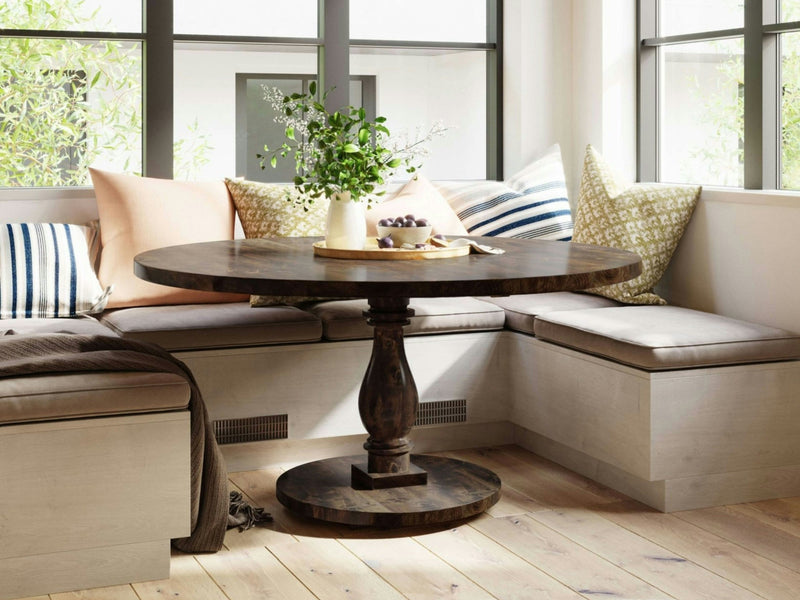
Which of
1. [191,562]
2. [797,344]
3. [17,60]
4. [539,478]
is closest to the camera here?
[191,562]

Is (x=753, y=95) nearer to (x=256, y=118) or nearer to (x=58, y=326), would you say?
(x=256, y=118)

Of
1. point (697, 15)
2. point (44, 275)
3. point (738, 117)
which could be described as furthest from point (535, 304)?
point (44, 275)

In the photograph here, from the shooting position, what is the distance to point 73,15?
4.25 metres

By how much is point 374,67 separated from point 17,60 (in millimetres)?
1481

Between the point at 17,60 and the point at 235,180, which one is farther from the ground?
the point at 17,60

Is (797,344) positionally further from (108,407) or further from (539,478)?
(108,407)

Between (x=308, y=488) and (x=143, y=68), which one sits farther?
(x=143, y=68)

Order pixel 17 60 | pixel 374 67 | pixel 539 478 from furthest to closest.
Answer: pixel 374 67
pixel 17 60
pixel 539 478

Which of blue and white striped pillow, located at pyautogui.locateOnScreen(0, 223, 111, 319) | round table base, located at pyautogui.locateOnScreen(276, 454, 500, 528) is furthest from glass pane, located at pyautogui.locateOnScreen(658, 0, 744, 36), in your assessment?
blue and white striped pillow, located at pyautogui.locateOnScreen(0, 223, 111, 319)

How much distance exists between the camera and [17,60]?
418cm

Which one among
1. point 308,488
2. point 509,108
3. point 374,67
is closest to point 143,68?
point 374,67

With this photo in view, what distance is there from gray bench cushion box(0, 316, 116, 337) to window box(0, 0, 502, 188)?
0.86m

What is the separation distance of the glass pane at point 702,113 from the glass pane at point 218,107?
1.54 m

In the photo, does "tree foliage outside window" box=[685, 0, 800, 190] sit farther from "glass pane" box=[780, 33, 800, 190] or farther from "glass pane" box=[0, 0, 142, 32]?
"glass pane" box=[0, 0, 142, 32]
